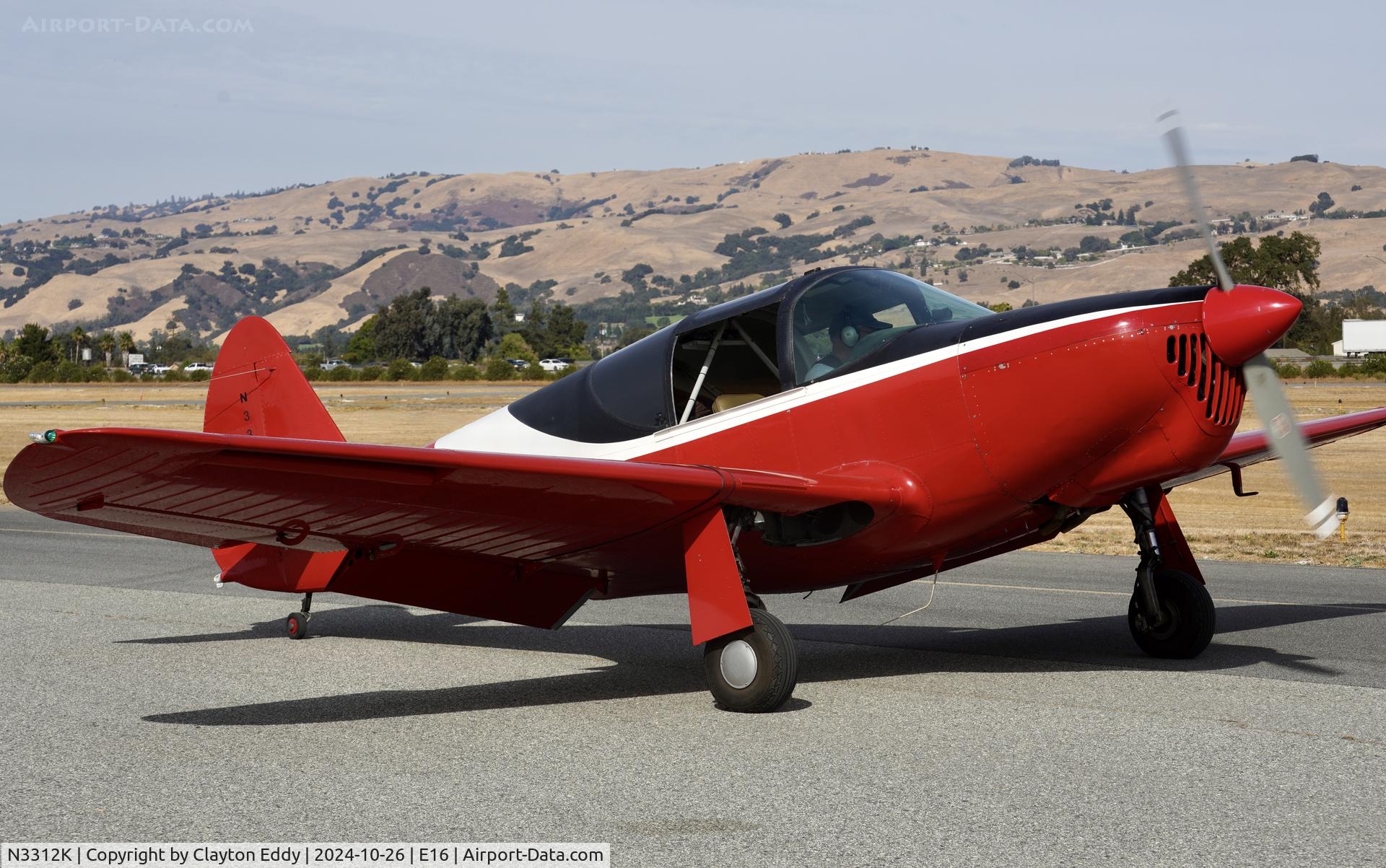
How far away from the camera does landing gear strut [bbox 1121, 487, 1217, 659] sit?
24.9 feet

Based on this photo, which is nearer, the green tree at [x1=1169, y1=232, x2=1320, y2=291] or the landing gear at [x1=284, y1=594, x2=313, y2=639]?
the landing gear at [x1=284, y1=594, x2=313, y2=639]

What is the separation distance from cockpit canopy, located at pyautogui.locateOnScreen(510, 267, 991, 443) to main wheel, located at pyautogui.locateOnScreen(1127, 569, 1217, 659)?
6.88ft

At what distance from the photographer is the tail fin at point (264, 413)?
888 cm

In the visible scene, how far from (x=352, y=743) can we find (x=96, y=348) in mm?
156372

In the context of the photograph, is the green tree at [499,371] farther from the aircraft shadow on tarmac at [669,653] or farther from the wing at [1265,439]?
the wing at [1265,439]

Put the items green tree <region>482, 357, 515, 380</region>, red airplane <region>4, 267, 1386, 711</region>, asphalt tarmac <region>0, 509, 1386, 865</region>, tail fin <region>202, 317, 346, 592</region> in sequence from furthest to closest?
1. green tree <region>482, 357, 515, 380</region>
2. tail fin <region>202, 317, 346, 592</region>
3. red airplane <region>4, 267, 1386, 711</region>
4. asphalt tarmac <region>0, 509, 1386, 865</region>

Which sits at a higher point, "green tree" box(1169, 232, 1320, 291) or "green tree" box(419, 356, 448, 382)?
"green tree" box(1169, 232, 1320, 291)

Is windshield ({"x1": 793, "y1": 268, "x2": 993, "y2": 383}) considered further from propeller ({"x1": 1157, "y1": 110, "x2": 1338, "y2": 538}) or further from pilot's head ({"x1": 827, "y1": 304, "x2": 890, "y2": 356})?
propeller ({"x1": 1157, "y1": 110, "x2": 1338, "y2": 538})

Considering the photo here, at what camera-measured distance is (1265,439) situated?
803 cm

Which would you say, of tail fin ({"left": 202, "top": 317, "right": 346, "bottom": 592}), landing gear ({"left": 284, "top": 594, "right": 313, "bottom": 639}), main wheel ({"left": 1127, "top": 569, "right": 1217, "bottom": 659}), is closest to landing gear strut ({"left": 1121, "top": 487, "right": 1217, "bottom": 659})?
main wheel ({"left": 1127, "top": 569, "right": 1217, "bottom": 659})

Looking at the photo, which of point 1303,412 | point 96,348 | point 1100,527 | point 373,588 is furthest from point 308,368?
point 373,588

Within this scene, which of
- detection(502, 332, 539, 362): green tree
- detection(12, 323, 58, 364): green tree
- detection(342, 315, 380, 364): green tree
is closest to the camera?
detection(12, 323, 58, 364): green tree

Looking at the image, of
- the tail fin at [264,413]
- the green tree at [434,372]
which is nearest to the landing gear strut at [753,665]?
the tail fin at [264,413]

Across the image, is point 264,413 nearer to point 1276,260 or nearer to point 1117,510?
point 1117,510
